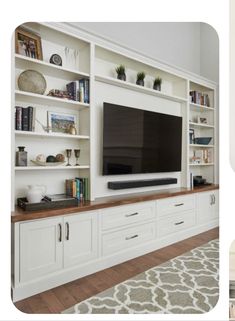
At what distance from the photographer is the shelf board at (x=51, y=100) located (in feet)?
5.92

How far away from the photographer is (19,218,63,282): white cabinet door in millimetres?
1607

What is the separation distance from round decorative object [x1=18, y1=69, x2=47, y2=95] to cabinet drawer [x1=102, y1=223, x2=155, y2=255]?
132cm

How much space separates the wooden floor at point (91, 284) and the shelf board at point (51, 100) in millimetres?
1408

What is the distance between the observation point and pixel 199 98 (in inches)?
134

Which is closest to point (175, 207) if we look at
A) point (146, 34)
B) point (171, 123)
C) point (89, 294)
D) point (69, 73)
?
point (171, 123)

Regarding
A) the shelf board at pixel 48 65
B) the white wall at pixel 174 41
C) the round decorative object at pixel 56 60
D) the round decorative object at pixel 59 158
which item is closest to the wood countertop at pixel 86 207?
the round decorative object at pixel 59 158

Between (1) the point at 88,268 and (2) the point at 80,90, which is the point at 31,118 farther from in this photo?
(1) the point at 88,268

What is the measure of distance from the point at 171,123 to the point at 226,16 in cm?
219

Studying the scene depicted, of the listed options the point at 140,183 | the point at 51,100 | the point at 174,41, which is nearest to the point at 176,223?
the point at 140,183

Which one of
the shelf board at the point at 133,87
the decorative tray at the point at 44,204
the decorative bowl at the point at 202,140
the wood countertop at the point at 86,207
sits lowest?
the wood countertop at the point at 86,207

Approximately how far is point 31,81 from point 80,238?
1.27m

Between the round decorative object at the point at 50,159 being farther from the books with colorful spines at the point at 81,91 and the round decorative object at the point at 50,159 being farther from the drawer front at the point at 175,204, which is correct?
the drawer front at the point at 175,204

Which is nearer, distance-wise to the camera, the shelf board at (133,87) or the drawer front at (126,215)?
the drawer front at (126,215)

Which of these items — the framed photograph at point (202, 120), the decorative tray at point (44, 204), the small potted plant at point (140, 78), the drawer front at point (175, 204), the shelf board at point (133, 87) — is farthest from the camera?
the framed photograph at point (202, 120)
